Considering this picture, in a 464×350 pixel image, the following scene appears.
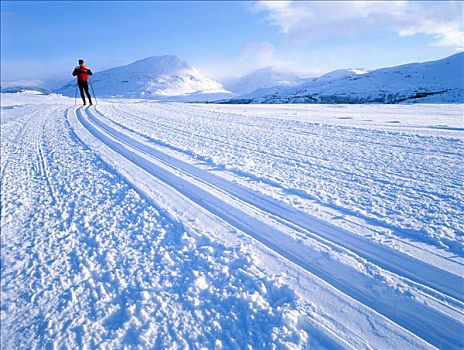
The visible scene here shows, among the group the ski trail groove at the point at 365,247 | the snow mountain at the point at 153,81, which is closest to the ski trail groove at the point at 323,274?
the ski trail groove at the point at 365,247

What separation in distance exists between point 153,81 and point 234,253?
12666 cm

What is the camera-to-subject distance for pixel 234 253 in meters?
2.37

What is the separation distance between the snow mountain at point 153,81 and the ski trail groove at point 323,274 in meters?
92.0

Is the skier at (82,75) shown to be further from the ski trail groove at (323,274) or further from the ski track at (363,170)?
the ski trail groove at (323,274)

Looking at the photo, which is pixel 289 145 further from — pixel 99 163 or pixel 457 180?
pixel 99 163

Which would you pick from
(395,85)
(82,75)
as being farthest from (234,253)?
(395,85)

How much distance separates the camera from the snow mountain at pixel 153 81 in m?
101

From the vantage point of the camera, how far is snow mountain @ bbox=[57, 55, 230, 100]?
10123 centimetres

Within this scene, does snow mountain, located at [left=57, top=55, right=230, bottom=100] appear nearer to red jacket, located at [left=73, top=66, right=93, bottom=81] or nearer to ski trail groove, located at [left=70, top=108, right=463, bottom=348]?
red jacket, located at [left=73, top=66, right=93, bottom=81]

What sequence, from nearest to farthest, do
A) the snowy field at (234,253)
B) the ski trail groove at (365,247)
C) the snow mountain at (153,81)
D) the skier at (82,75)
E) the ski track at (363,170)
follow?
the snowy field at (234,253) → the ski trail groove at (365,247) → the ski track at (363,170) → the skier at (82,75) → the snow mountain at (153,81)

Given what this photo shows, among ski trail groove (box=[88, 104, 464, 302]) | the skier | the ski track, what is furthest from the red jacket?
ski trail groove (box=[88, 104, 464, 302])

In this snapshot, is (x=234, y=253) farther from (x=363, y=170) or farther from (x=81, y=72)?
(x=81, y=72)

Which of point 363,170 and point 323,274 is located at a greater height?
point 363,170

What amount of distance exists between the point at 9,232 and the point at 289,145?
15.7 ft
